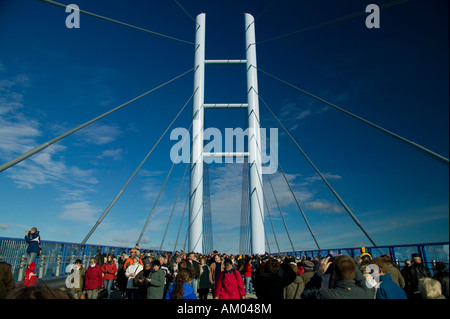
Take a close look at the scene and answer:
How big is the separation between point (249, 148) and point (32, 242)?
10329mm

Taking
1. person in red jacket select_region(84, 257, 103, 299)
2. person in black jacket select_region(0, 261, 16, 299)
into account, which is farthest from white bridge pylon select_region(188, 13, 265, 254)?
person in black jacket select_region(0, 261, 16, 299)

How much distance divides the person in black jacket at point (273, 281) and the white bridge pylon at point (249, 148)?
10928 mm

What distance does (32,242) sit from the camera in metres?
7.68

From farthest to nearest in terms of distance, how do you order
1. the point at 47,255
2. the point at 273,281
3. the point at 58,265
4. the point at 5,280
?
the point at 58,265 < the point at 47,255 < the point at 5,280 < the point at 273,281

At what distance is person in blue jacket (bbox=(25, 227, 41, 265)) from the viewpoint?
757cm

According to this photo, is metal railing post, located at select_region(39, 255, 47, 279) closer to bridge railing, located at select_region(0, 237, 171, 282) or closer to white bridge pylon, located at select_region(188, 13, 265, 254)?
bridge railing, located at select_region(0, 237, 171, 282)

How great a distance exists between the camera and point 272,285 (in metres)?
3.52

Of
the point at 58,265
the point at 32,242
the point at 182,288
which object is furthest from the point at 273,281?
the point at 58,265

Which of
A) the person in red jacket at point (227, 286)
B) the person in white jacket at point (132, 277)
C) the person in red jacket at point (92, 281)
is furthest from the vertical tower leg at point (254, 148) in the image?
the person in red jacket at point (227, 286)

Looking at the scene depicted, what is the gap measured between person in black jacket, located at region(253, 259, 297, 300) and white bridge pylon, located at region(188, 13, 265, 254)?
1093cm

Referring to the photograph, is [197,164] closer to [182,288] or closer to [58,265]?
[58,265]

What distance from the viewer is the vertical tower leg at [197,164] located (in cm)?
1482

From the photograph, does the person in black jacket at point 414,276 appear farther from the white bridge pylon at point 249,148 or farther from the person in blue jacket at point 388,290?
the white bridge pylon at point 249,148
